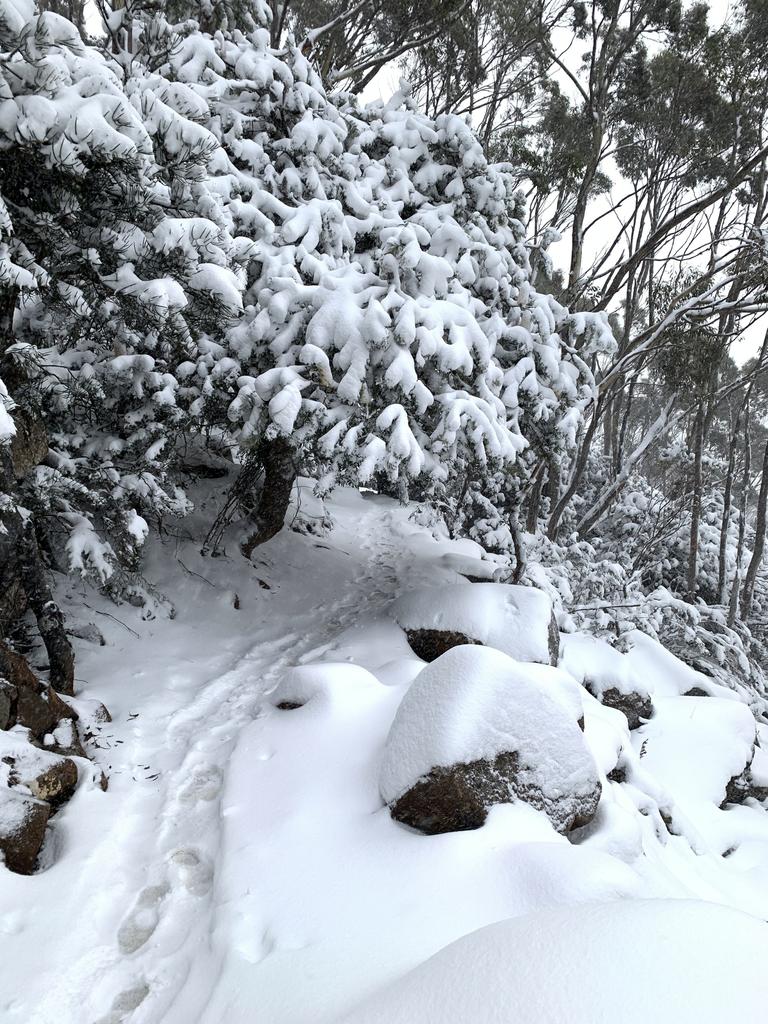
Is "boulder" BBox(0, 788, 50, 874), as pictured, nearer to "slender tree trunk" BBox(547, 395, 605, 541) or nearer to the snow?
the snow

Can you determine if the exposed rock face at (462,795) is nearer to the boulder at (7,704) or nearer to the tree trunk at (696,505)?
the boulder at (7,704)

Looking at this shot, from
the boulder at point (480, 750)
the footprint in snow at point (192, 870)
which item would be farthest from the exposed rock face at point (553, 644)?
the footprint in snow at point (192, 870)

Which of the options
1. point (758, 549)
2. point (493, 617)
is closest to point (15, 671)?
point (493, 617)

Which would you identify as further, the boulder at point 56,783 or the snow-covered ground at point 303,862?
the boulder at point 56,783

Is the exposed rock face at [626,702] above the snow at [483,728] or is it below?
below

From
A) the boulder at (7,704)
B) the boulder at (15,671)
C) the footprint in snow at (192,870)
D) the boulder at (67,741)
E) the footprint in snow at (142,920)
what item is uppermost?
the boulder at (15,671)

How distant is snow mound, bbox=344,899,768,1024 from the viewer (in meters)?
1.48

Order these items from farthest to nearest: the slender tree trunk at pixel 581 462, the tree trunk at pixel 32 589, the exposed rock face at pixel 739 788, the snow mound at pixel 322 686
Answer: the slender tree trunk at pixel 581 462 < the exposed rock face at pixel 739 788 < the snow mound at pixel 322 686 < the tree trunk at pixel 32 589

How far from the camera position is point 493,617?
5.79 metres

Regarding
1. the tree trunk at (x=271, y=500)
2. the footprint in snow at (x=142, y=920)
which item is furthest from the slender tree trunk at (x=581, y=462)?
the footprint in snow at (x=142, y=920)

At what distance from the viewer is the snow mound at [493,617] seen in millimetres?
5609

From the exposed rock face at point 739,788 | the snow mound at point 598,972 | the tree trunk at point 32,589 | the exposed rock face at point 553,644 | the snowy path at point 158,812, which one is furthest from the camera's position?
the exposed rock face at point 739,788

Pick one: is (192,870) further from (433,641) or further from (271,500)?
(271,500)

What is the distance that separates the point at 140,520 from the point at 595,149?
33.4ft
